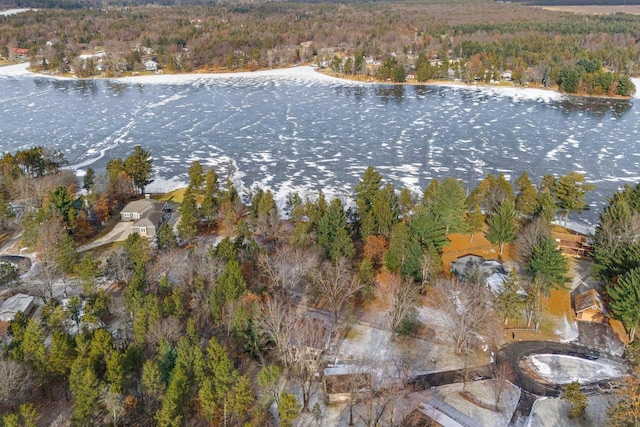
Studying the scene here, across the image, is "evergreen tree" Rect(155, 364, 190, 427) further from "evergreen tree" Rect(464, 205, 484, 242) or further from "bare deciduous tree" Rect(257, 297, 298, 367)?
"evergreen tree" Rect(464, 205, 484, 242)

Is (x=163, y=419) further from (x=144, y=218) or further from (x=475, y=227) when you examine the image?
(x=475, y=227)

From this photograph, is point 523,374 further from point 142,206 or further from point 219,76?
point 219,76

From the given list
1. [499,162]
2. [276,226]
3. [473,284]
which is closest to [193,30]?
[499,162]

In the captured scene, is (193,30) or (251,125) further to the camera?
(193,30)

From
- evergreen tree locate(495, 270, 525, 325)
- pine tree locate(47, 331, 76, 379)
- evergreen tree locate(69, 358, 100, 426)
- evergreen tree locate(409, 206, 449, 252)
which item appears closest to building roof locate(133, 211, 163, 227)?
pine tree locate(47, 331, 76, 379)

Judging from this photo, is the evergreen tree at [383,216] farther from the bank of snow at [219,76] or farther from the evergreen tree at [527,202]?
the bank of snow at [219,76]

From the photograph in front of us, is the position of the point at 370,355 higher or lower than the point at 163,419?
lower

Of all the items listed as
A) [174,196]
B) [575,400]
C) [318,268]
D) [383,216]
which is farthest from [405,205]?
[575,400]
